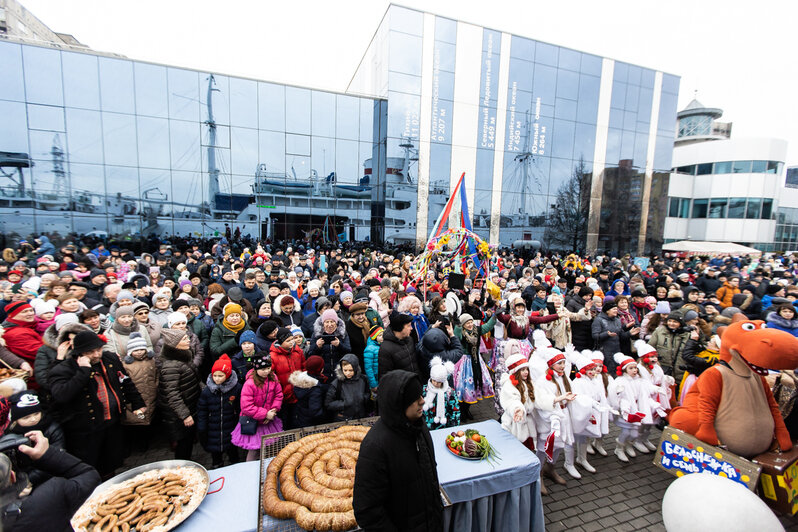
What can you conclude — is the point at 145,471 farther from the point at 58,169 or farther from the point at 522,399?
the point at 58,169

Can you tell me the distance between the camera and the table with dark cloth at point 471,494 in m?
2.59

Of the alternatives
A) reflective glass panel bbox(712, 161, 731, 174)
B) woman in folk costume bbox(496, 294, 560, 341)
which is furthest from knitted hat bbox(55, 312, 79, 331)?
reflective glass panel bbox(712, 161, 731, 174)

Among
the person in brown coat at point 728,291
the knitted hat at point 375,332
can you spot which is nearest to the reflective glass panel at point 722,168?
the person in brown coat at point 728,291

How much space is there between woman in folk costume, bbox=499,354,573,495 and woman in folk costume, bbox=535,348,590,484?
64 millimetres

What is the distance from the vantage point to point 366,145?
19.8 metres

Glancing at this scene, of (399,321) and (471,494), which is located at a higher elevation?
(399,321)

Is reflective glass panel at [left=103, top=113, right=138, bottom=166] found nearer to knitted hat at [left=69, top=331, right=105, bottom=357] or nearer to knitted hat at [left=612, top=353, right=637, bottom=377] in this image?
knitted hat at [left=69, top=331, right=105, bottom=357]

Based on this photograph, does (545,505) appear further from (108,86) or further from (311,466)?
(108,86)

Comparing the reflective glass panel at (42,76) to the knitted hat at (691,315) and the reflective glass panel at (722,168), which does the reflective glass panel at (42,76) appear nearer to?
the knitted hat at (691,315)

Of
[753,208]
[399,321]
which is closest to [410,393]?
[399,321]

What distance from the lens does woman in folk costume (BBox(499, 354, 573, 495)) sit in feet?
13.1

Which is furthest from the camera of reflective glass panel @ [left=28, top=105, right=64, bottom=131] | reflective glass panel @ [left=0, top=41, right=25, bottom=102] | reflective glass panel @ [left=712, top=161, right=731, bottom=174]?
reflective glass panel @ [left=712, top=161, right=731, bottom=174]

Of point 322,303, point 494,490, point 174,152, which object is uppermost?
point 174,152

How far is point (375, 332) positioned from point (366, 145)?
16527 mm
